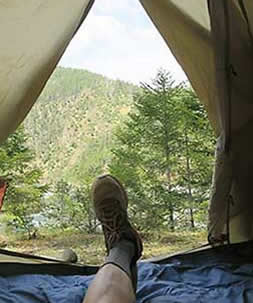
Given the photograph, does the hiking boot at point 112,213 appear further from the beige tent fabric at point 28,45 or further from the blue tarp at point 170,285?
the beige tent fabric at point 28,45

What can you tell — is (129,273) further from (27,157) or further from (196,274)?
(27,157)

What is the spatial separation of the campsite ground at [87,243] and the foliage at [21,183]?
72mm

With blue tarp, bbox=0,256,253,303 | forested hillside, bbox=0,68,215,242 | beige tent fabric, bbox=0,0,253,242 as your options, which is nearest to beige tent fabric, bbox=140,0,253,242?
beige tent fabric, bbox=0,0,253,242

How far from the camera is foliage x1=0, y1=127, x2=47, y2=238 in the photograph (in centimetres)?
235

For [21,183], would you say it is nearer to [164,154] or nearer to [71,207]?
[71,207]

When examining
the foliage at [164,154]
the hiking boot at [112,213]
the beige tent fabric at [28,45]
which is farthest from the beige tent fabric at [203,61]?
the foliage at [164,154]

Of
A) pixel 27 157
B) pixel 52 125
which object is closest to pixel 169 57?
pixel 52 125

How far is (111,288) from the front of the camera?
121 cm

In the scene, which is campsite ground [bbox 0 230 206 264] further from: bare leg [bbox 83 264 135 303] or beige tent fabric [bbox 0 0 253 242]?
bare leg [bbox 83 264 135 303]

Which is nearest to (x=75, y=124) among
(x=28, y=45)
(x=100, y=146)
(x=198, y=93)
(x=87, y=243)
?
(x=100, y=146)

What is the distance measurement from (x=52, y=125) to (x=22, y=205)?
42 cm

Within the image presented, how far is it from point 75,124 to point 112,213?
0.91m

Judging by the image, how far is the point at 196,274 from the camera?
5.49 ft

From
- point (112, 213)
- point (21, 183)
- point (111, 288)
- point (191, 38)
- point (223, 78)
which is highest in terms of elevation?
point (191, 38)
